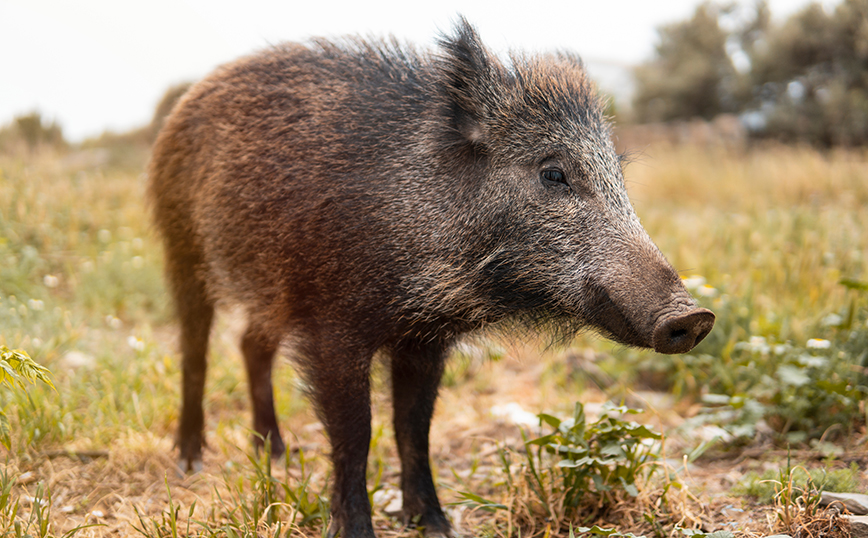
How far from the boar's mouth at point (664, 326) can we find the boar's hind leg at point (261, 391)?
7.18ft

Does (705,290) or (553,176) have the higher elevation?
(553,176)

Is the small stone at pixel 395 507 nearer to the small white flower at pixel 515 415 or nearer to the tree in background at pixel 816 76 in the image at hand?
the small white flower at pixel 515 415

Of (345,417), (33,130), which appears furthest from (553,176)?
(33,130)

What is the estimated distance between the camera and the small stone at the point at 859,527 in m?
2.24

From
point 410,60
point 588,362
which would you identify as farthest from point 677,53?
point 410,60

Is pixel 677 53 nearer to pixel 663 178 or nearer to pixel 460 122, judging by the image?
pixel 663 178

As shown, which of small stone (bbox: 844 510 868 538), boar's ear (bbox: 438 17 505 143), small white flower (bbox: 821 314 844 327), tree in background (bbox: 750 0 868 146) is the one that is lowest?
small stone (bbox: 844 510 868 538)

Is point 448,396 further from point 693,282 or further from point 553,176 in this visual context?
point 553,176

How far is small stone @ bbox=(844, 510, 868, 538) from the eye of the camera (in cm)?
224

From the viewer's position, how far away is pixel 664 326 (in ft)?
6.64

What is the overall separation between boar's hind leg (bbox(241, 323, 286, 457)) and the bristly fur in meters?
0.81

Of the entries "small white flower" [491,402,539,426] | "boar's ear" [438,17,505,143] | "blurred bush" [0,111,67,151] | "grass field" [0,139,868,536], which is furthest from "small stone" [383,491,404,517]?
"blurred bush" [0,111,67,151]

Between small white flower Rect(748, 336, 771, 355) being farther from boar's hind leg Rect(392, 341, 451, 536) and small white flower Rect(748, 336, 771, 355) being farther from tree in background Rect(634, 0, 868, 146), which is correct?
tree in background Rect(634, 0, 868, 146)

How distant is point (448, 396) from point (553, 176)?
2396mm
